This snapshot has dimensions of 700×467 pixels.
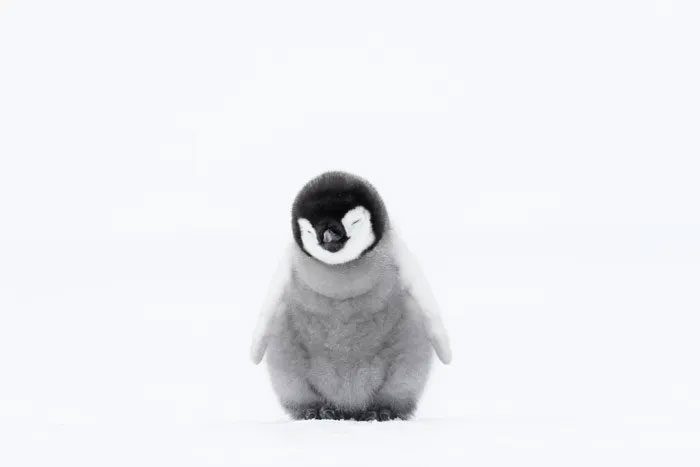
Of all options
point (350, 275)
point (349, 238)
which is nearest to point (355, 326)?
point (350, 275)

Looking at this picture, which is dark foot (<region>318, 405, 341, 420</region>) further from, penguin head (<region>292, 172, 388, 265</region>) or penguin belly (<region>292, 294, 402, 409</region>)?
penguin head (<region>292, 172, 388, 265</region>)

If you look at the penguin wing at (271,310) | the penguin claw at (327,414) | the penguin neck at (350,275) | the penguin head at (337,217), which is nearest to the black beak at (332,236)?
the penguin head at (337,217)

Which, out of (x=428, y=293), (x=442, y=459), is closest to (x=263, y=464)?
(x=442, y=459)

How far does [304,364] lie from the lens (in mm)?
2721

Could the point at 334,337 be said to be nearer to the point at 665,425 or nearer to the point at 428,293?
the point at 428,293

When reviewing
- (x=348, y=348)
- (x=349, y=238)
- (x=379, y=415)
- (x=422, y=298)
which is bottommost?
(x=379, y=415)

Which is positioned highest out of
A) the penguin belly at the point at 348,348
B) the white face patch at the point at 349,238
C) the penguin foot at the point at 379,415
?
the white face patch at the point at 349,238

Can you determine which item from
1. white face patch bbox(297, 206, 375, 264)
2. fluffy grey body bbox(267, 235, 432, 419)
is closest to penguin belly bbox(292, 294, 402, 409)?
fluffy grey body bbox(267, 235, 432, 419)

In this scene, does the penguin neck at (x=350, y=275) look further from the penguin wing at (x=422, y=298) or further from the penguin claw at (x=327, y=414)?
the penguin claw at (x=327, y=414)

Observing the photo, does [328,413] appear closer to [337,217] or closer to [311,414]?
[311,414]

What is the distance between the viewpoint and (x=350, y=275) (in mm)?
2658

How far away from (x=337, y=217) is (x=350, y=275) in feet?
0.68

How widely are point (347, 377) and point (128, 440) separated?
0.62m

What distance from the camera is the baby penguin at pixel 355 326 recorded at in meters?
2.65
